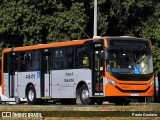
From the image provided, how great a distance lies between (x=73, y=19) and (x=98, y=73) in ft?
47.8

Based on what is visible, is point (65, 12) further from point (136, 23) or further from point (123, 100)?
point (123, 100)

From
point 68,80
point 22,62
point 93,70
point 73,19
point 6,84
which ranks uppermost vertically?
point 73,19

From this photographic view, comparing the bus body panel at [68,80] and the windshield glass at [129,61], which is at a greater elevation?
the windshield glass at [129,61]

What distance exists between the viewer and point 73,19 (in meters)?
42.4

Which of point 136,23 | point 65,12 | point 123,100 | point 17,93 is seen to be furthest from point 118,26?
point 123,100

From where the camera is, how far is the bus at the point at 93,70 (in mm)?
27875

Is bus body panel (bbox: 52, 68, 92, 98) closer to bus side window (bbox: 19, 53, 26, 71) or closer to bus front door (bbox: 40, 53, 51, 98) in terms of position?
bus front door (bbox: 40, 53, 51, 98)

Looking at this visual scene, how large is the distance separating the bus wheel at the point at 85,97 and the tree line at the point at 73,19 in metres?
12.8

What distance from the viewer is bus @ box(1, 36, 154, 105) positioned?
91.5 feet

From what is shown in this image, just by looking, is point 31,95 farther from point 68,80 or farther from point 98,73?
point 98,73

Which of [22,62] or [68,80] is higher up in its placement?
[22,62]

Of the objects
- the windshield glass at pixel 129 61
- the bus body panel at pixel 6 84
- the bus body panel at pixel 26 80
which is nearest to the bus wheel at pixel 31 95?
the bus body panel at pixel 26 80

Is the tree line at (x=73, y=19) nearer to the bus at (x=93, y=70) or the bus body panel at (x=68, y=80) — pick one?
the bus at (x=93, y=70)

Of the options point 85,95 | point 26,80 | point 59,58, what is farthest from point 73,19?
point 85,95
